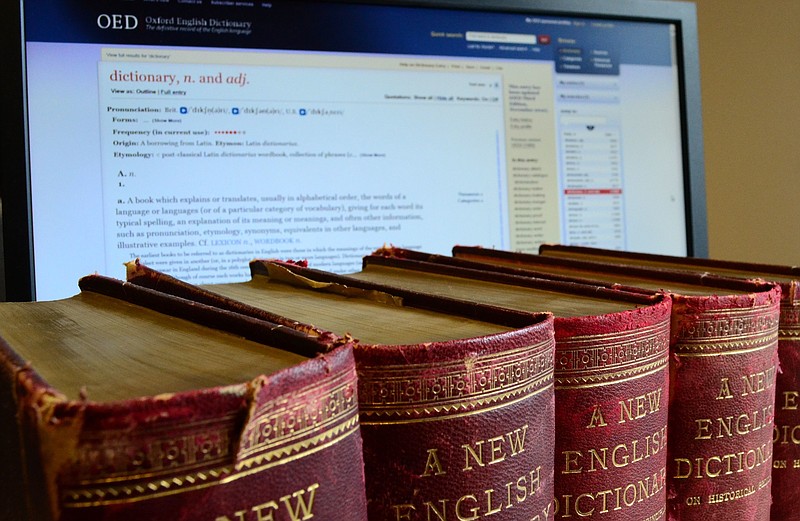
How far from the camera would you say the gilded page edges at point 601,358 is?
33 centimetres

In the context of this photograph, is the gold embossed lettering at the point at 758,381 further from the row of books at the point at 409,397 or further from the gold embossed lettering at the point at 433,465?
the gold embossed lettering at the point at 433,465

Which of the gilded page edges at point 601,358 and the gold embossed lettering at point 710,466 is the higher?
the gilded page edges at point 601,358

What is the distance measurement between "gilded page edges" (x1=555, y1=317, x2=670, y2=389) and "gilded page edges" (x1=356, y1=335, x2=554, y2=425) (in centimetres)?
6

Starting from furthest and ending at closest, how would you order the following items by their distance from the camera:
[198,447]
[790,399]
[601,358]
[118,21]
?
[118,21] < [790,399] < [601,358] < [198,447]

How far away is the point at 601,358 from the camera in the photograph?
337 millimetres

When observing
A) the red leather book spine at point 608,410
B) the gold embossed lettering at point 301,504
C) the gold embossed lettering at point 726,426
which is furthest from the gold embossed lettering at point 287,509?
the gold embossed lettering at point 726,426

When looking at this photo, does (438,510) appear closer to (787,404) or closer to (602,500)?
(602,500)

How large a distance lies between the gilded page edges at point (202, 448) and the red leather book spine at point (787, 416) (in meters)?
0.32

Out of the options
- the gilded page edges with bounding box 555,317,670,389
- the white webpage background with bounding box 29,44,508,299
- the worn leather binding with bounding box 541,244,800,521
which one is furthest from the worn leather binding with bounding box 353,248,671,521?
the white webpage background with bounding box 29,44,508,299

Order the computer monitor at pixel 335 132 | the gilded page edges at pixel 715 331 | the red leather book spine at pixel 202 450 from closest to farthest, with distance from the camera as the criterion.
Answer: the red leather book spine at pixel 202 450, the gilded page edges at pixel 715 331, the computer monitor at pixel 335 132

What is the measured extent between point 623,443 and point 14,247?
45 centimetres

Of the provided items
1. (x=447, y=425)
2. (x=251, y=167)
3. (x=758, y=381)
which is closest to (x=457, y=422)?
(x=447, y=425)

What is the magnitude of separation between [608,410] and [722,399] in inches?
3.5

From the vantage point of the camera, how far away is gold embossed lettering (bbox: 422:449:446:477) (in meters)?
0.27
